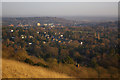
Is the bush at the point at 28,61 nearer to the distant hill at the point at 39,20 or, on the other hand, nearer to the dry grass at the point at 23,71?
the dry grass at the point at 23,71

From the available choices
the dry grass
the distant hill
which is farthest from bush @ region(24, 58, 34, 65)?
the distant hill

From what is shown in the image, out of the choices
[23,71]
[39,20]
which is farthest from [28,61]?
[39,20]

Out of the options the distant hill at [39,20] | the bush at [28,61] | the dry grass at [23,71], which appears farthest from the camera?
the distant hill at [39,20]

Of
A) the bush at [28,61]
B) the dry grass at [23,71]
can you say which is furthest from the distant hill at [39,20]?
the dry grass at [23,71]

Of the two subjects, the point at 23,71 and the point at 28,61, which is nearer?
the point at 23,71

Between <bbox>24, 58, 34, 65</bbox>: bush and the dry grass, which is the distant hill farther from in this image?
the dry grass

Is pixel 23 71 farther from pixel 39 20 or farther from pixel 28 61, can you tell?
pixel 39 20

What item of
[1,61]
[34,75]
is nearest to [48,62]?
[34,75]

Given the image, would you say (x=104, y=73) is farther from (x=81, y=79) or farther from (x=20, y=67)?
(x=20, y=67)
